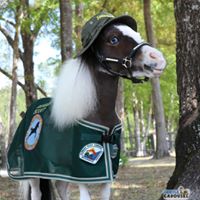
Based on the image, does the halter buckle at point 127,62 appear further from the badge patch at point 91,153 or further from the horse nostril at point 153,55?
the badge patch at point 91,153

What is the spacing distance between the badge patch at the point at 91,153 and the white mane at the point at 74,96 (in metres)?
0.22

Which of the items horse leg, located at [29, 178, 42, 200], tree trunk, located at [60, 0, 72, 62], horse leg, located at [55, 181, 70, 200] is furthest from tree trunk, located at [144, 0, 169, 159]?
horse leg, located at [29, 178, 42, 200]

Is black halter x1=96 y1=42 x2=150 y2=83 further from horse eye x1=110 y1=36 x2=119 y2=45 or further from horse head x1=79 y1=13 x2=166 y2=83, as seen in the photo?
horse eye x1=110 y1=36 x2=119 y2=45

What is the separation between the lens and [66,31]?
307 inches

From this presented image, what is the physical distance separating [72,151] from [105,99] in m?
0.46

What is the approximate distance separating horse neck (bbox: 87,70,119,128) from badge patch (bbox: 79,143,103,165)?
0.18 m

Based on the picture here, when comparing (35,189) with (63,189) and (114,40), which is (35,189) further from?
(114,40)

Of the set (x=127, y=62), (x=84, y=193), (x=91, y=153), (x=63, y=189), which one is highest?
(x=127, y=62)

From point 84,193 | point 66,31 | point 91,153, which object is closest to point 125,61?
point 91,153

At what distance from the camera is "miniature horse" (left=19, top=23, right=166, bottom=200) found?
10.5 ft

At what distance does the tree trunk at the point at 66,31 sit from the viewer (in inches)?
295

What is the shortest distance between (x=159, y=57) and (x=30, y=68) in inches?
470

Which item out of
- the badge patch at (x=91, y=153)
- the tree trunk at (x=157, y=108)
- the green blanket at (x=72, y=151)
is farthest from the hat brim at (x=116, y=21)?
the tree trunk at (x=157, y=108)

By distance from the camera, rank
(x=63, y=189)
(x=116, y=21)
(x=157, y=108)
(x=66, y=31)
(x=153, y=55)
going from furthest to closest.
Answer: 1. (x=157, y=108)
2. (x=66, y=31)
3. (x=63, y=189)
4. (x=116, y=21)
5. (x=153, y=55)
